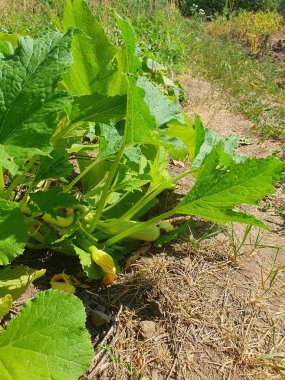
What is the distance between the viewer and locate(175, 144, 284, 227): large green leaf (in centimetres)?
144

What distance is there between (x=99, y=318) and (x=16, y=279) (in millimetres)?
322

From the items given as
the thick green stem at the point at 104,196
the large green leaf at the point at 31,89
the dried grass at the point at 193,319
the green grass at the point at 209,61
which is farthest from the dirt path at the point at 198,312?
the green grass at the point at 209,61

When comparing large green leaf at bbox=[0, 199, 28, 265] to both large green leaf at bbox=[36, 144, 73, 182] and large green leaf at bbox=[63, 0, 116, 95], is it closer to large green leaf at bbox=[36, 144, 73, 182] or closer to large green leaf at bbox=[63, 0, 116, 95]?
large green leaf at bbox=[36, 144, 73, 182]

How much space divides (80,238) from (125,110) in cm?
55

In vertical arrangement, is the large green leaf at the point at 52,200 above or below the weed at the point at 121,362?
above

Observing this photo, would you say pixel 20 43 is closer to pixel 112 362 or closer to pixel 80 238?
pixel 80 238

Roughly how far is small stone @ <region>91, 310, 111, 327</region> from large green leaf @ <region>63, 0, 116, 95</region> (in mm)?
844

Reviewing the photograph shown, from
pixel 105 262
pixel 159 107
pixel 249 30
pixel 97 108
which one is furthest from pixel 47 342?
pixel 249 30

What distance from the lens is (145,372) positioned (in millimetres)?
1428

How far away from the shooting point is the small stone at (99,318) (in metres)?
1.55

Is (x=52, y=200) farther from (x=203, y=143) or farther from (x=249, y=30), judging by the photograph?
(x=249, y=30)

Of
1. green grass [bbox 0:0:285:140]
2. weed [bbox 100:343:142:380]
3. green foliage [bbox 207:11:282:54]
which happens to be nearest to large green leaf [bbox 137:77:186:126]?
weed [bbox 100:343:142:380]

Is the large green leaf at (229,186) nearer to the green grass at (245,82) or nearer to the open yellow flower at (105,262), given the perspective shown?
the open yellow flower at (105,262)

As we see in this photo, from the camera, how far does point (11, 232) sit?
1317mm
